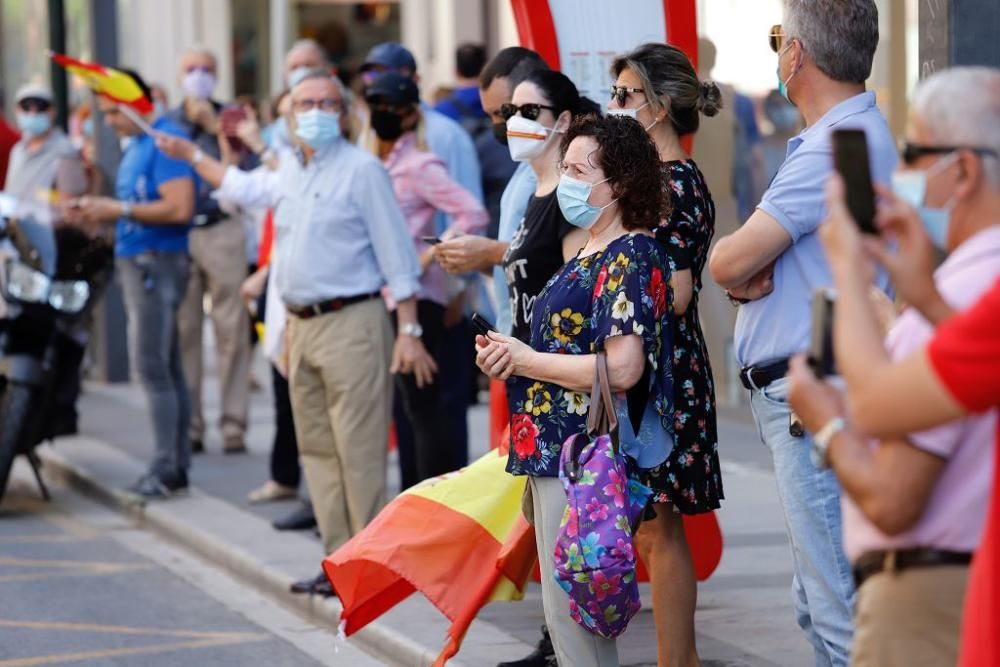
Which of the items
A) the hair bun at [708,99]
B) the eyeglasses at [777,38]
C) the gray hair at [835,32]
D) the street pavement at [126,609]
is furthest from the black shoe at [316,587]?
the gray hair at [835,32]

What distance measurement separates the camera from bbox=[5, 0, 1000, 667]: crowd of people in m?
2.94

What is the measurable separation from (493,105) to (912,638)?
12.1 feet

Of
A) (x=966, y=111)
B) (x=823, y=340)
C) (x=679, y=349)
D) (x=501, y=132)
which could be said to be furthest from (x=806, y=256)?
(x=501, y=132)

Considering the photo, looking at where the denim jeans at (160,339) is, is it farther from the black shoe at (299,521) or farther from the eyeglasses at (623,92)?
the eyeglasses at (623,92)

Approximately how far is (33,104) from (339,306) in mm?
4758

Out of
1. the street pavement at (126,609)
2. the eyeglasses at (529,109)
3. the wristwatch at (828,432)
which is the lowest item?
the street pavement at (126,609)

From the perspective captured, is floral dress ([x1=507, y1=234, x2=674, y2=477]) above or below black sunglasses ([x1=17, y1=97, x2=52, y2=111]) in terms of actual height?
below

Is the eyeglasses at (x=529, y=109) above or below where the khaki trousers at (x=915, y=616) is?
above

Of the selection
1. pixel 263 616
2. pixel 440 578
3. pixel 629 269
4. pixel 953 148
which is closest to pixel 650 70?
pixel 629 269

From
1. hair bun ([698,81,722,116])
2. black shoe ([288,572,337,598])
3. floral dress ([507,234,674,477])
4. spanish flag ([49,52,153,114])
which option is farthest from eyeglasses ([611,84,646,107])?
spanish flag ([49,52,153,114])

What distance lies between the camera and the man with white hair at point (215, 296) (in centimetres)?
1070

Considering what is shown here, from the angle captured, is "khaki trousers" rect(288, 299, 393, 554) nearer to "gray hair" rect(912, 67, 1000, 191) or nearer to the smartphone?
the smartphone

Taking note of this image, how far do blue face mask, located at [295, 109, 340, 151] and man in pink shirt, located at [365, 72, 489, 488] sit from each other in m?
0.60

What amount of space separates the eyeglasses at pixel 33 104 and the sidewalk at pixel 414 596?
2070mm
